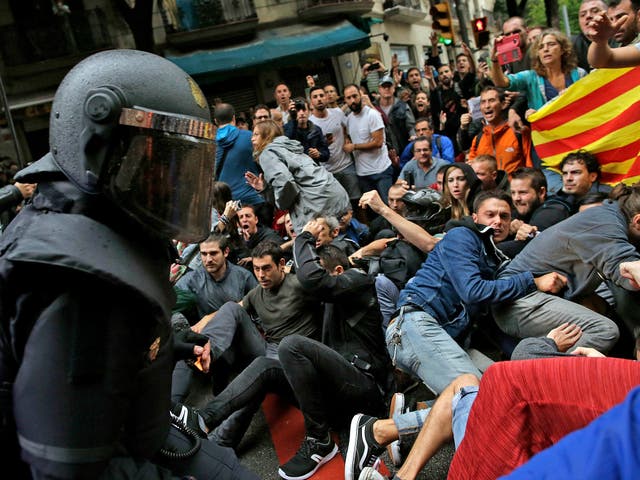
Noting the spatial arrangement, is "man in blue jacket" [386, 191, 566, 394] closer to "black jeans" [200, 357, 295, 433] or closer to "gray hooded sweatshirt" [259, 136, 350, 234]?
"black jeans" [200, 357, 295, 433]

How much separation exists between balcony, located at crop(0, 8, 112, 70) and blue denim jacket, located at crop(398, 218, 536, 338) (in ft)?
53.3

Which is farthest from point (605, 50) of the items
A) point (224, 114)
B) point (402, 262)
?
point (224, 114)

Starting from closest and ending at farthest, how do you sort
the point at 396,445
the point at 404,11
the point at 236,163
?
the point at 396,445 → the point at 236,163 → the point at 404,11

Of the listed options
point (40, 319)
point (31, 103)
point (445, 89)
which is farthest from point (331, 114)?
point (31, 103)

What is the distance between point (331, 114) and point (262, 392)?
14.1 ft

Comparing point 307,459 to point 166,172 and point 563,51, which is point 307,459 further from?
point 563,51

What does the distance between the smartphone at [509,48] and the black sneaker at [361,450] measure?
395 cm

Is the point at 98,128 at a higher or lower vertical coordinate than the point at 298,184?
higher

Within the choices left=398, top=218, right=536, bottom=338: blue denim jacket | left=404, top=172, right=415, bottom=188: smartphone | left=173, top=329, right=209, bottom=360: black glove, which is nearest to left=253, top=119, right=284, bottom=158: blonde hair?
left=404, top=172, right=415, bottom=188: smartphone

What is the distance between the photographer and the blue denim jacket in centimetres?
317

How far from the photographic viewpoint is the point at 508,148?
535cm

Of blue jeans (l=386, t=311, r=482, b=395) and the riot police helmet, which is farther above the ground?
the riot police helmet

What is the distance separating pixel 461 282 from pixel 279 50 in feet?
51.3

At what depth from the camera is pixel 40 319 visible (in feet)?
4.09
